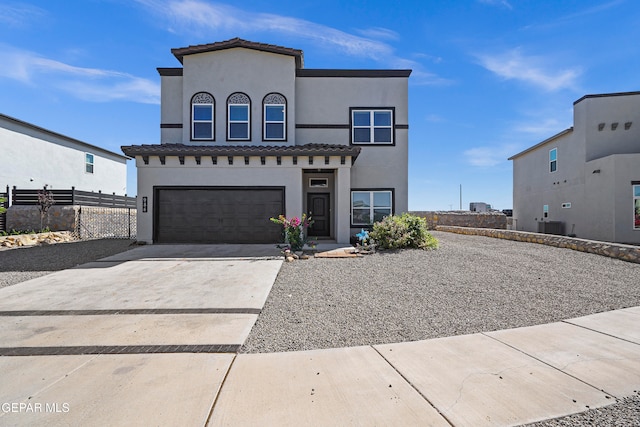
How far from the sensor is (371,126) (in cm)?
1459

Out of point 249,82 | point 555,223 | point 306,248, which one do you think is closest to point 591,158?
point 555,223

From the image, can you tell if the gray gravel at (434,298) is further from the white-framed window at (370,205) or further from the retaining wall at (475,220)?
the retaining wall at (475,220)

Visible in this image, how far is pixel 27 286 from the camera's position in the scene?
6.60 meters

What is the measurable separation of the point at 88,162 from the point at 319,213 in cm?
1807

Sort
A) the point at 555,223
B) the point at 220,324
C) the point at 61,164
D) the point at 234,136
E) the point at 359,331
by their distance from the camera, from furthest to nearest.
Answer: the point at 61,164, the point at 555,223, the point at 234,136, the point at 220,324, the point at 359,331

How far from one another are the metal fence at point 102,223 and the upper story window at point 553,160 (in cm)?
2471

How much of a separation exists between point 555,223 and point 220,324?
809 inches

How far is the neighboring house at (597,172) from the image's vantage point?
47.6ft

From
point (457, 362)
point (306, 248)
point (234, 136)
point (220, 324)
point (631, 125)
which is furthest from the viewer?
point (631, 125)

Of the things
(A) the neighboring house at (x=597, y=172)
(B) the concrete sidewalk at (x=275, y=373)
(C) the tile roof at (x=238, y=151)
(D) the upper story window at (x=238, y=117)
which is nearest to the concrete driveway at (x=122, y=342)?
(B) the concrete sidewalk at (x=275, y=373)

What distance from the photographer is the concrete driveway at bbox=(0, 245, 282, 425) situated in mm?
2649

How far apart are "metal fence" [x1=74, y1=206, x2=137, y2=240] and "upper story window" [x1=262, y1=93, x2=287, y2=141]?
856cm

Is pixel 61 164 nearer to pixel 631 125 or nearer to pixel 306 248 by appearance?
pixel 306 248

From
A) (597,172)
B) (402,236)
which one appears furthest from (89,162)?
(597,172)
